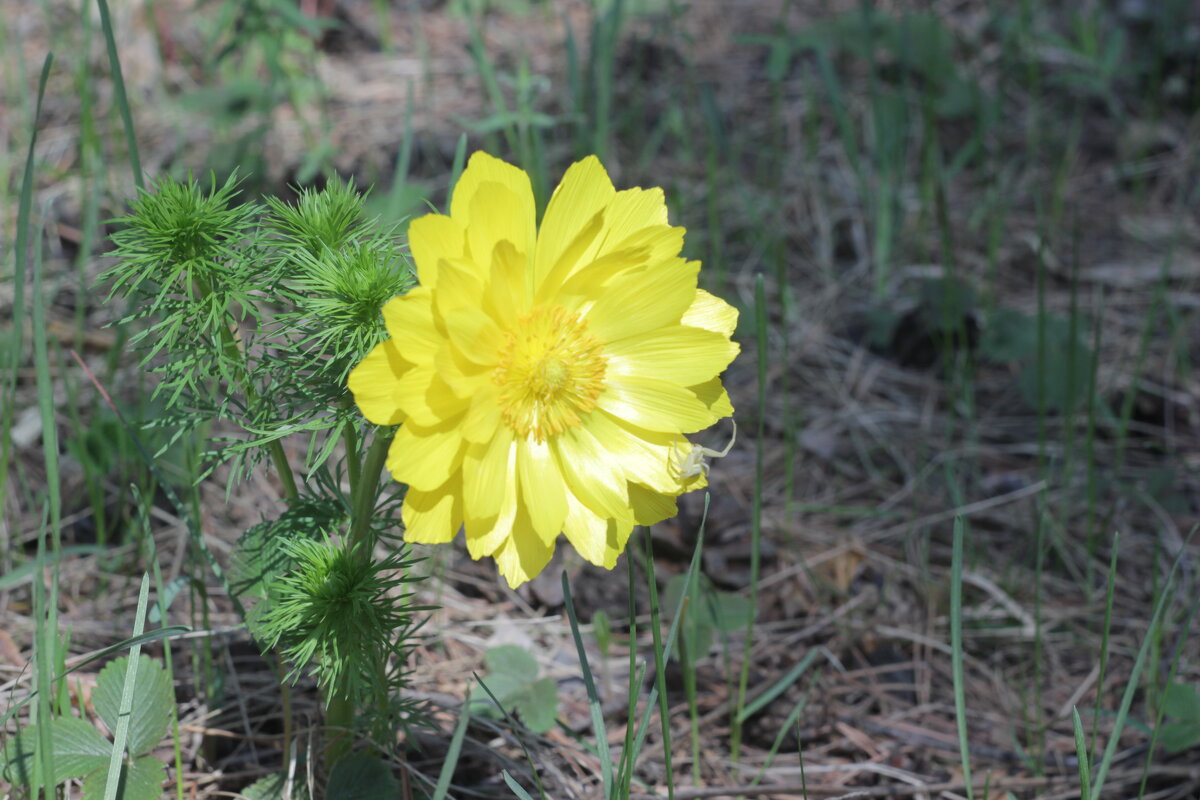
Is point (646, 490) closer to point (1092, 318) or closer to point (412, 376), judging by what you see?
point (412, 376)

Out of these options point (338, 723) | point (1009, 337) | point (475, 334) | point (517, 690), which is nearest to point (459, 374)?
point (475, 334)

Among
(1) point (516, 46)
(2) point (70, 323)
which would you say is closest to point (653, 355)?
(2) point (70, 323)

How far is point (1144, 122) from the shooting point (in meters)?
3.93

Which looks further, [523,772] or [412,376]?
[523,772]

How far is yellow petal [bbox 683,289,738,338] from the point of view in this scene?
1393 millimetres

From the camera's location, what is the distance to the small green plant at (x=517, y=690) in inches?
71.1

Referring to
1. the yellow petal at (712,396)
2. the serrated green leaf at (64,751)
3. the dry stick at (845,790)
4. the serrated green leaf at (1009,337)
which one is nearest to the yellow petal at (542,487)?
the yellow petal at (712,396)

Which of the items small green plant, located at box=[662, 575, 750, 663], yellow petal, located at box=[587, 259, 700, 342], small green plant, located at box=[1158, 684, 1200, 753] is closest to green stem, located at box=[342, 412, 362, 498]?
yellow petal, located at box=[587, 259, 700, 342]

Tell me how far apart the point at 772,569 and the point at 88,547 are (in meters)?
1.47

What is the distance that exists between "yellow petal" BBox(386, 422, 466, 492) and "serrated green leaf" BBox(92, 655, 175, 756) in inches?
25.1

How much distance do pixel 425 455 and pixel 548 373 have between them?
0.22 meters

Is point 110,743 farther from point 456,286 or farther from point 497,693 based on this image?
point 456,286

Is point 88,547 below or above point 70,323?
below

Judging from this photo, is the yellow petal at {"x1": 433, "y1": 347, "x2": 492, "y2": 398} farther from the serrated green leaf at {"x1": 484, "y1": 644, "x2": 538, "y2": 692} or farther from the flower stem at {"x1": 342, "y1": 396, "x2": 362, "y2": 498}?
the serrated green leaf at {"x1": 484, "y1": 644, "x2": 538, "y2": 692}
